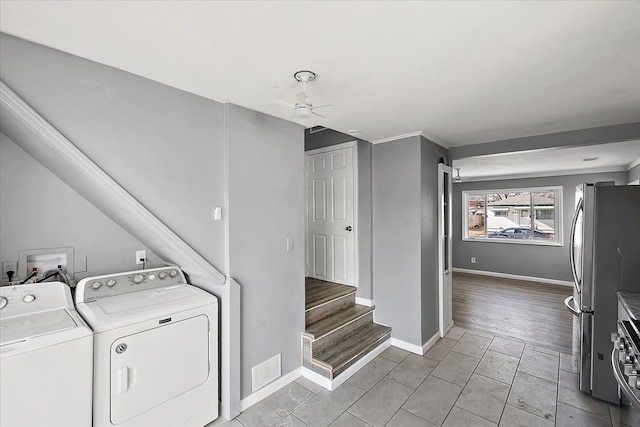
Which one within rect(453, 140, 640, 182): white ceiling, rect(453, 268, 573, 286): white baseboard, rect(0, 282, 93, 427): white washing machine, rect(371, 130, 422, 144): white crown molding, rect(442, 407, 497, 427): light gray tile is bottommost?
rect(442, 407, 497, 427): light gray tile

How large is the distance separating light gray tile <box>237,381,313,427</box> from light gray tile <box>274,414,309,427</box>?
27 mm

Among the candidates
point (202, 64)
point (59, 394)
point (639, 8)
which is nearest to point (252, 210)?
point (202, 64)

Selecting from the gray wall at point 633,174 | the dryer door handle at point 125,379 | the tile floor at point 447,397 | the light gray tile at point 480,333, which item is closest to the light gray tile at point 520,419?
the tile floor at point 447,397

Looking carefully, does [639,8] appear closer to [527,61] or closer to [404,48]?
[527,61]

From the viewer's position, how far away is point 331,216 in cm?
417

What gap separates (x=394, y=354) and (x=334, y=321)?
79cm

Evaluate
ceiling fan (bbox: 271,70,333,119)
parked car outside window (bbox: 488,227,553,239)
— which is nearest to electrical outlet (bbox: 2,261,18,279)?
ceiling fan (bbox: 271,70,333,119)

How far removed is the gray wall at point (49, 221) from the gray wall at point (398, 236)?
103 inches

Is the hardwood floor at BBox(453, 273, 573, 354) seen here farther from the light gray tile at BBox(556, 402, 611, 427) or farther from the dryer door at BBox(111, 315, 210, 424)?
the dryer door at BBox(111, 315, 210, 424)

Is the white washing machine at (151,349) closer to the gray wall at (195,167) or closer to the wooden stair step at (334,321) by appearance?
the gray wall at (195,167)

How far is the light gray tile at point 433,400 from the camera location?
2359mm

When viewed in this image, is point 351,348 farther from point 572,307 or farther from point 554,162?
point 554,162

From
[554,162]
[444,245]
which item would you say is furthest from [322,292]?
[554,162]

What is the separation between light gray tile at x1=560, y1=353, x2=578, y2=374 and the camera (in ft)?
9.82
